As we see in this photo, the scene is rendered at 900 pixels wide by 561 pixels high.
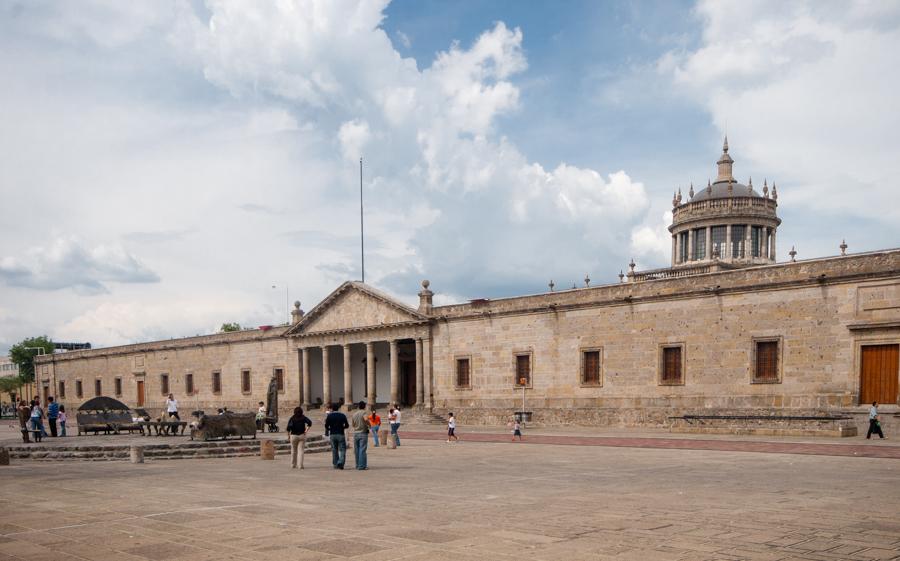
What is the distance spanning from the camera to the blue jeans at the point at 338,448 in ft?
52.7

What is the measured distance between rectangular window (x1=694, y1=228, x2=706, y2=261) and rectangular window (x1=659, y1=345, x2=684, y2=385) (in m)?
24.1

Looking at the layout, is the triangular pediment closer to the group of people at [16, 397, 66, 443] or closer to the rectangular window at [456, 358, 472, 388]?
the rectangular window at [456, 358, 472, 388]

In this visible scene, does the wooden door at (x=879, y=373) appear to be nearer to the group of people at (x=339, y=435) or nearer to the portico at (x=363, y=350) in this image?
the group of people at (x=339, y=435)

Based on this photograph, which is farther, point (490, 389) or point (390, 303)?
point (390, 303)

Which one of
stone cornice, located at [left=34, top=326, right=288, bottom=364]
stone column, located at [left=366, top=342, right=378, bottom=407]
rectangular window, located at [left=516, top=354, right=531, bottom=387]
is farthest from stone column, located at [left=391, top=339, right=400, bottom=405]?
stone cornice, located at [left=34, top=326, right=288, bottom=364]

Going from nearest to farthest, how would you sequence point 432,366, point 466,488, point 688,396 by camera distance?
1. point 466,488
2. point 688,396
3. point 432,366

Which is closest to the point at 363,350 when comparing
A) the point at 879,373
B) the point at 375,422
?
the point at 375,422

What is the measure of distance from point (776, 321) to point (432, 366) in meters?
18.7

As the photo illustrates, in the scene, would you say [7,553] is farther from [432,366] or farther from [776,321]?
[432,366]

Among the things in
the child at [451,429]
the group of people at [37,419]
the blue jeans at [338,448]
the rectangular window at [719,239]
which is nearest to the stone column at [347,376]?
the child at [451,429]

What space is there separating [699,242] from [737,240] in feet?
8.48

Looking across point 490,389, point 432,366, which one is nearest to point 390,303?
point 432,366

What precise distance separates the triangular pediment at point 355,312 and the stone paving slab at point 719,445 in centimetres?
1386

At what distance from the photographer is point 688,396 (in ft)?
101
